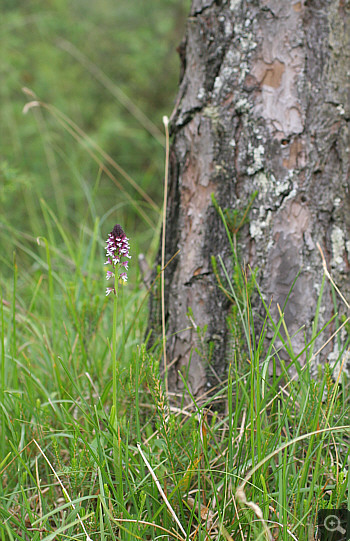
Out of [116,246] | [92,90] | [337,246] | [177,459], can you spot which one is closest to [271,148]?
[337,246]

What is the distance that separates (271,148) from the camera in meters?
1.32

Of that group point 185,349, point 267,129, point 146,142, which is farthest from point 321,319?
point 146,142

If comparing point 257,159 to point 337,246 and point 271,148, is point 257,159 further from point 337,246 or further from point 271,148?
point 337,246

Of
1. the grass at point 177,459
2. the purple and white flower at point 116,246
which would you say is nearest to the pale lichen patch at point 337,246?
the grass at point 177,459

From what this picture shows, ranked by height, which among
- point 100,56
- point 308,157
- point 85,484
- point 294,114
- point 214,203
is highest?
point 100,56

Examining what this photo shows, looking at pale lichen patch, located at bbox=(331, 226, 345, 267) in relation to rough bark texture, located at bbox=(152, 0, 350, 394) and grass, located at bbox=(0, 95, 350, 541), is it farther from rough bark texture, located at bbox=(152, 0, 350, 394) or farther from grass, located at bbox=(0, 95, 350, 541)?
grass, located at bbox=(0, 95, 350, 541)

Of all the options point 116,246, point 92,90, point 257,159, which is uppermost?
point 92,90

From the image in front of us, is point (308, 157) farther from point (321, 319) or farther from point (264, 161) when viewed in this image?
point (321, 319)

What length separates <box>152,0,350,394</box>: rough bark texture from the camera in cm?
131

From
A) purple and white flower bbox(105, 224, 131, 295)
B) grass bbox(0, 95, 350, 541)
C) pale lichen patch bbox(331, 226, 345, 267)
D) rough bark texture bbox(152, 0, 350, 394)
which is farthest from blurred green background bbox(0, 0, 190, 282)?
purple and white flower bbox(105, 224, 131, 295)

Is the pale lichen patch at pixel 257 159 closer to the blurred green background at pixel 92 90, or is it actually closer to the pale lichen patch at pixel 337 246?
the pale lichen patch at pixel 337 246

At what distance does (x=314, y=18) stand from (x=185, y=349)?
1041 mm

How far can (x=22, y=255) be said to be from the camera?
3082 millimetres

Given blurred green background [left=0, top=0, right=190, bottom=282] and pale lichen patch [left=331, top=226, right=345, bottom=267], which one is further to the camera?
blurred green background [left=0, top=0, right=190, bottom=282]
